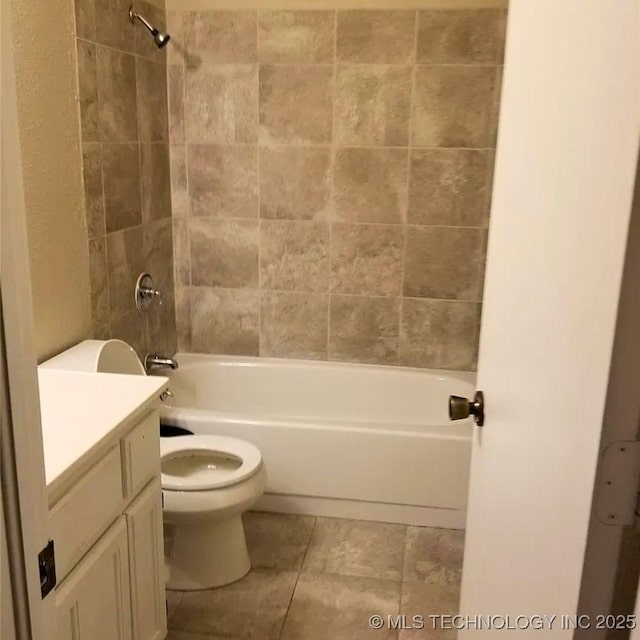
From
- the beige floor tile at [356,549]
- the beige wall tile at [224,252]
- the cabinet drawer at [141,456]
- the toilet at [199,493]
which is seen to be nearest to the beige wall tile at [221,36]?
the beige wall tile at [224,252]

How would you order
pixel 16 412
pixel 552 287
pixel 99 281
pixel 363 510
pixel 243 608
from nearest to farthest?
pixel 16 412 → pixel 552 287 → pixel 243 608 → pixel 99 281 → pixel 363 510

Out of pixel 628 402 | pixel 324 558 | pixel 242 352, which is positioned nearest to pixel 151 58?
pixel 242 352

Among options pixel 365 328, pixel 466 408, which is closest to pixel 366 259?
pixel 365 328

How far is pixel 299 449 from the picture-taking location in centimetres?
270

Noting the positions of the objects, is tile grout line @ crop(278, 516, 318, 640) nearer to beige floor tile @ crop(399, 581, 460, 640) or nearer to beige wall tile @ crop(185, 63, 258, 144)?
beige floor tile @ crop(399, 581, 460, 640)

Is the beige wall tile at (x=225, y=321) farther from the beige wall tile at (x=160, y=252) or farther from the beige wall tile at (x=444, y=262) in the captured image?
the beige wall tile at (x=444, y=262)

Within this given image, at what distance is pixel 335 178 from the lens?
304cm

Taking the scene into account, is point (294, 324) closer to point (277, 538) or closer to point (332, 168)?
point (332, 168)

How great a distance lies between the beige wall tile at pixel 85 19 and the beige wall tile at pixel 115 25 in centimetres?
3

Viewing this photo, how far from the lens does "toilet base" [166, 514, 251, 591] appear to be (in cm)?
226

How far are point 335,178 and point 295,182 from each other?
18 cm

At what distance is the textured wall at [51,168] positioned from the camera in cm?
194

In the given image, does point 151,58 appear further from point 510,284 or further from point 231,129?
point 510,284

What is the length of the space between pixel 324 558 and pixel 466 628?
1.11m
